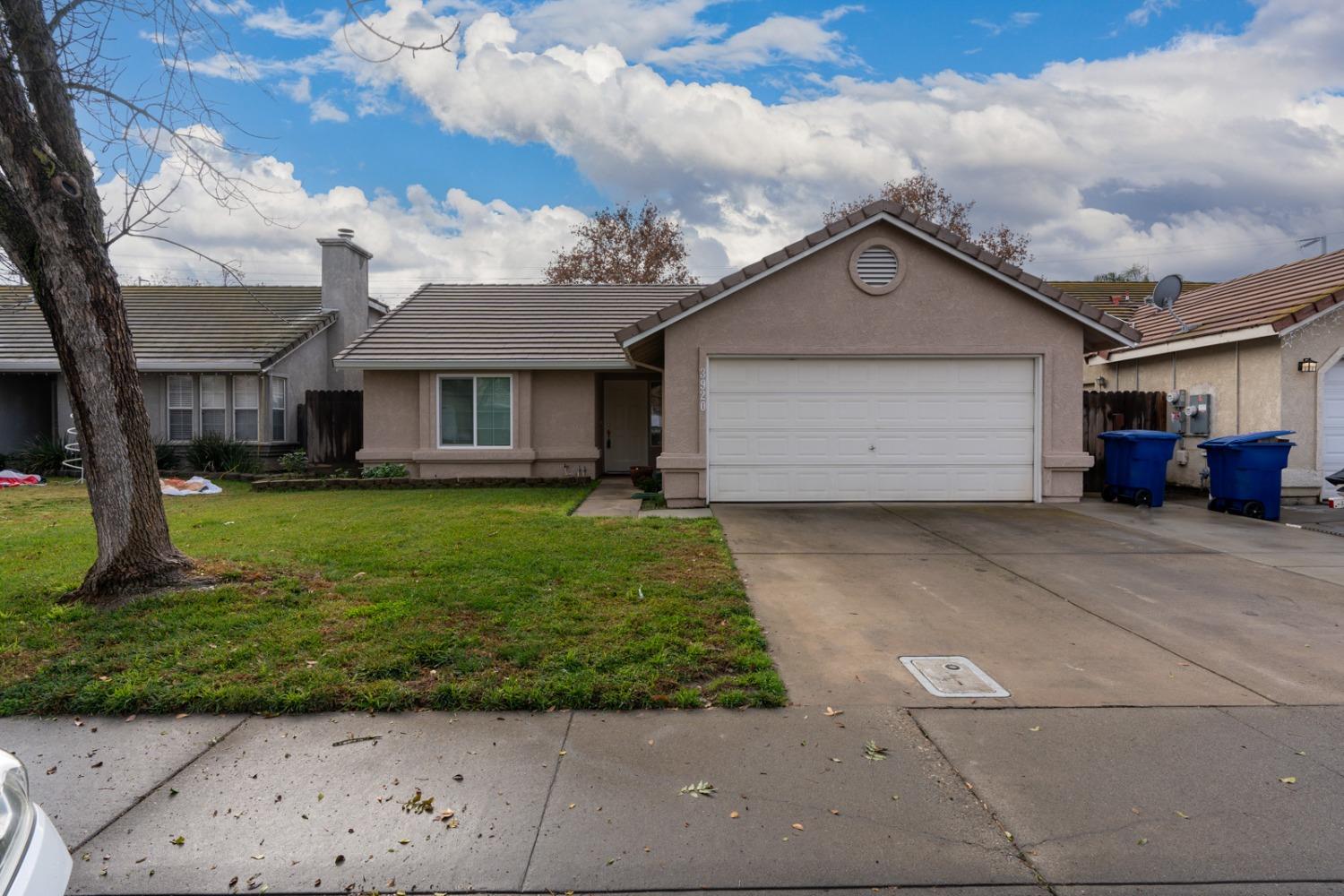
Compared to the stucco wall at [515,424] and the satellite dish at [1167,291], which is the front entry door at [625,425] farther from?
the satellite dish at [1167,291]

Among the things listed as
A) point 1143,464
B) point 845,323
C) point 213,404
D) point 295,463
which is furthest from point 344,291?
point 1143,464

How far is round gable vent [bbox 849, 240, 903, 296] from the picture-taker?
11.7 meters

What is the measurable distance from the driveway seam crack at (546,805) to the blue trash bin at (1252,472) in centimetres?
1079

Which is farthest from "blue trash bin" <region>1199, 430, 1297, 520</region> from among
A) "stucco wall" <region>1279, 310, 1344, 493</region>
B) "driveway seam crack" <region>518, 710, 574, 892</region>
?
"driveway seam crack" <region>518, 710, 574, 892</region>

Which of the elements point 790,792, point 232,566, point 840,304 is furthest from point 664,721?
point 840,304

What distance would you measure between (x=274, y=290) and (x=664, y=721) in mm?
21417

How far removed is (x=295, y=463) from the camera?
17.4 metres

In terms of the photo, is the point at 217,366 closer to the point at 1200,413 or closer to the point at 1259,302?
the point at 1200,413

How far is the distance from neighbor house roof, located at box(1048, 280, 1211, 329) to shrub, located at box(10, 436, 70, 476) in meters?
24.5

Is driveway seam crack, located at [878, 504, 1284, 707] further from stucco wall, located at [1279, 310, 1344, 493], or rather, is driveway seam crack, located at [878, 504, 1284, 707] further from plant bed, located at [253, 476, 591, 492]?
plant bed, located at [253, 476, 591, 492]

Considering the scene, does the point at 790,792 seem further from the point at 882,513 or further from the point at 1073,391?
the point at 1073,391

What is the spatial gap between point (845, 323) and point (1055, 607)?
6235 millimetres

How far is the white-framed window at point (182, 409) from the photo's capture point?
18438mm

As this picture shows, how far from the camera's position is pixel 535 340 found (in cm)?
1664
